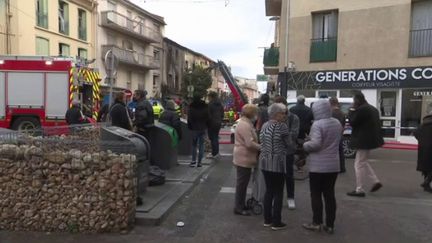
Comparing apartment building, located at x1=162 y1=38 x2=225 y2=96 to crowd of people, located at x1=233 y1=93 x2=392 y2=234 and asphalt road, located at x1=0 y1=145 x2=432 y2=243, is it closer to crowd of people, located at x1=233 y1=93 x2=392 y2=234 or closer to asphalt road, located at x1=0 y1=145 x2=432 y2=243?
asphalt road, located at x1=0 y1=145 x2=432 y2=243

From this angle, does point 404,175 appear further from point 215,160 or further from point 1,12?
point 1,12

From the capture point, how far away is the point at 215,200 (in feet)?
23.6

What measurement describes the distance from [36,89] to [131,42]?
2541 cm

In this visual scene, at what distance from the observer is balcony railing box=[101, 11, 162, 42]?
114 ft

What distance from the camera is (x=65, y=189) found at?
5387mm

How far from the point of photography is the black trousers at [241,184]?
6207 mm

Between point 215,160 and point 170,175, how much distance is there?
8.94 ft

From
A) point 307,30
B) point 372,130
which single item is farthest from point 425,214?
point 307,30

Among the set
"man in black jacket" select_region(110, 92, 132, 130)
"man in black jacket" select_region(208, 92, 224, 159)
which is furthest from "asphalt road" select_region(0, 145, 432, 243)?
"man in black jacket" select_region(208, 92, 224, 159)

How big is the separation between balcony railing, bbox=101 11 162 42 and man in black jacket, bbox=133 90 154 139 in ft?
90.1

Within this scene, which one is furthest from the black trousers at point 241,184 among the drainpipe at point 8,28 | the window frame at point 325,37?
the drainpipe at point 8,28

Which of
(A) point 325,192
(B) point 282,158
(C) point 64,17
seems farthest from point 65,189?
(C) point 64,17

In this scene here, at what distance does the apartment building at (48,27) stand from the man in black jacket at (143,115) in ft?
52.3

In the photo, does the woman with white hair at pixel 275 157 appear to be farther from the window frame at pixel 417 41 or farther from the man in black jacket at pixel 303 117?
the window frame at pixel 417 41
